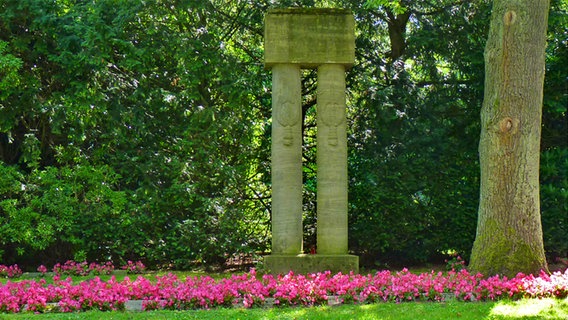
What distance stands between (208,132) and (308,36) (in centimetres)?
262

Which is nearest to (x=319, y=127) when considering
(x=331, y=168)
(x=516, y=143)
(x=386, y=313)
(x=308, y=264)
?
(x=331, y=168)

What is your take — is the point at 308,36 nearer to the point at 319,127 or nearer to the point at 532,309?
the point at 319,127

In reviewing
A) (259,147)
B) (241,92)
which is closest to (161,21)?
(241,92)

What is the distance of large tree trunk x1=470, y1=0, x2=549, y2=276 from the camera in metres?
8.91

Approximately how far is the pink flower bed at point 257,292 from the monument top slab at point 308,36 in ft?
11.2

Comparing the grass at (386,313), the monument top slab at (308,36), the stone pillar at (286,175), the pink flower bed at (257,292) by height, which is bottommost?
the grass at (386,313)

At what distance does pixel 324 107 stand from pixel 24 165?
18.0 feet

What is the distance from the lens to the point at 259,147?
1225cm

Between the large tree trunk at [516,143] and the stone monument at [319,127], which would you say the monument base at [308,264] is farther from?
the large tree trunk at [516,143]

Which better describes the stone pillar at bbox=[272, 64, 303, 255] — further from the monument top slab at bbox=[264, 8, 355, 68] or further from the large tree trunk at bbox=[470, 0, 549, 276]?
→ the large tree trunk at bbox=[470, 0, 549, 276]

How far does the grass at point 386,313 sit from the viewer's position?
7133 millimetres

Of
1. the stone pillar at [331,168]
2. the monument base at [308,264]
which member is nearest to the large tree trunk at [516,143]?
the monument base at [308,264]

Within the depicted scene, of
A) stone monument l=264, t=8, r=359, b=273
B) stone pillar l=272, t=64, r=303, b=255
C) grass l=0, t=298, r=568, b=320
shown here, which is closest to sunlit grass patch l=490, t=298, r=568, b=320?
grass l=0, t=298, r=568, b=320

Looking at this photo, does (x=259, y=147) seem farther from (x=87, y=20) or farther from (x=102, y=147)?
(x=87, y=20)
